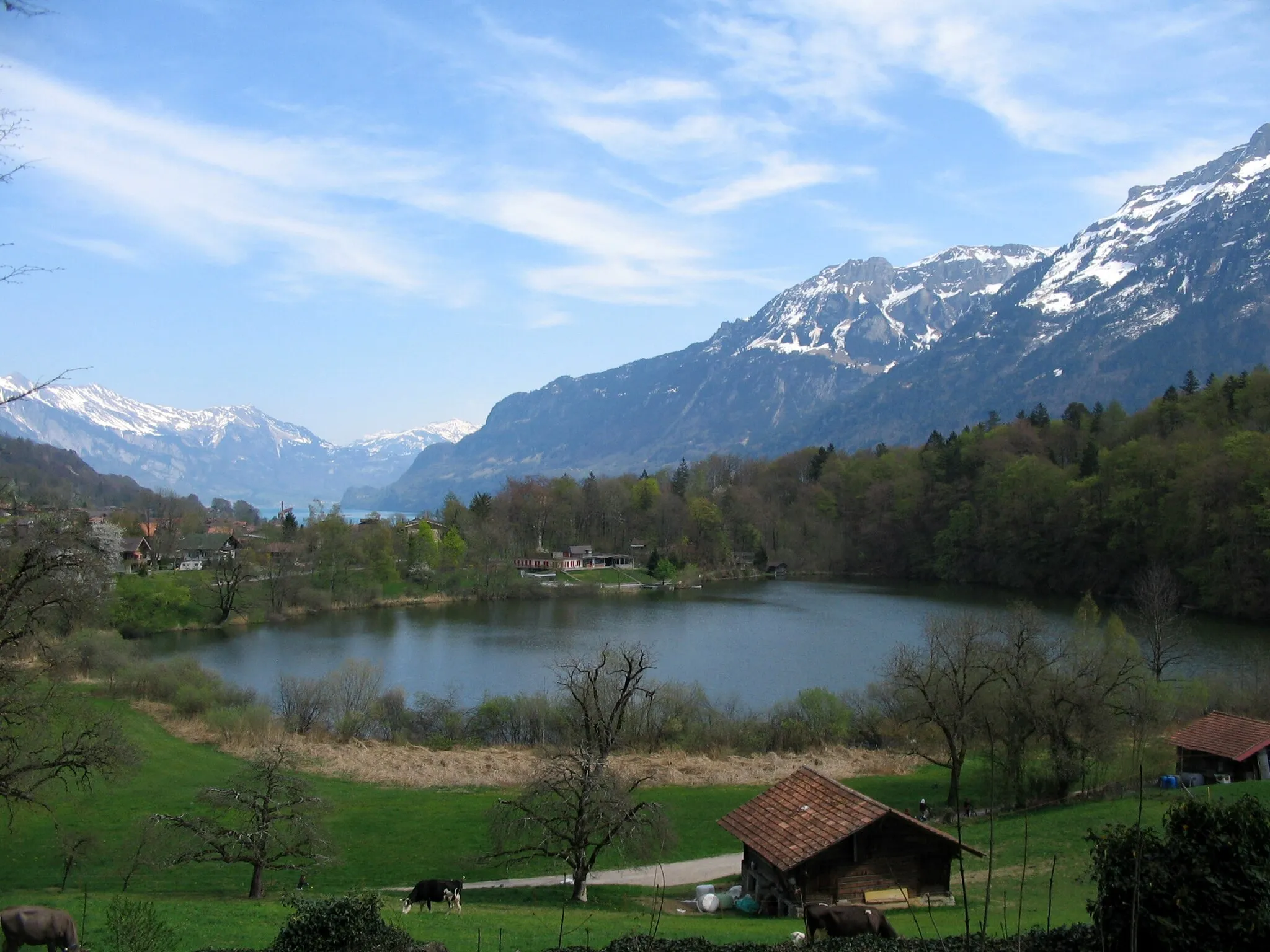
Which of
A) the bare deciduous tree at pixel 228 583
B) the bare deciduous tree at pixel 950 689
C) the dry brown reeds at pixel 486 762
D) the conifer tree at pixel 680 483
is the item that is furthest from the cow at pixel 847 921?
the conifer tree at pixel 680 483

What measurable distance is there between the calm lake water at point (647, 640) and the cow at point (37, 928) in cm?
2712

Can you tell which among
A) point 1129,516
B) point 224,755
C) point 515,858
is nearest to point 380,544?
point 224,755

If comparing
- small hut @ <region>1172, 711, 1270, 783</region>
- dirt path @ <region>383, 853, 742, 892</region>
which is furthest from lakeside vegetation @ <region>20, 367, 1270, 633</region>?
dirt path @ <region>383, 853, 742, 892</region>

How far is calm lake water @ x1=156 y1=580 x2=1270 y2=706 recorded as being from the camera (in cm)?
4144

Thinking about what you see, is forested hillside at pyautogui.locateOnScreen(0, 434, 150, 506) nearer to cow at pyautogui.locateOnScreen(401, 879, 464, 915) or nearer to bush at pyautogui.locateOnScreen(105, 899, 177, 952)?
cow at pyautogui.locateOnScreen(401, 879, 464, 915)

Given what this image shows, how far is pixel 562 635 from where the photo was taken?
54.5 meters

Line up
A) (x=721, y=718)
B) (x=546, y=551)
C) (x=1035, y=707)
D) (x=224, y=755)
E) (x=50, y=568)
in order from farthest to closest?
(x=546, y=551)
(x=721, y=718)
(x=224, y=755)
(x=1035, y=707)
(x=50, y=568)

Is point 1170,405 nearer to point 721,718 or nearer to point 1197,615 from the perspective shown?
point 1197,615

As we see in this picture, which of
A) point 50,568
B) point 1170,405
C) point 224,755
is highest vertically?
point 1170,405

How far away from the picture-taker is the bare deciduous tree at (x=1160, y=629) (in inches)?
1255

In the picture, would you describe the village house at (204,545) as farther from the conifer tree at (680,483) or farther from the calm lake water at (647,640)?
the conifer tree at (680,483)

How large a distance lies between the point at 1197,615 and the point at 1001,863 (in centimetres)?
4837

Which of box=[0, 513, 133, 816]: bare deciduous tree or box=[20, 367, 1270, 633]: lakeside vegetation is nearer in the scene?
box=[0, 513, 133, 816]: bare deciduous tree

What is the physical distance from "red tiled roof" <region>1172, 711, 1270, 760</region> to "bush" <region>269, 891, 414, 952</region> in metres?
21.8
